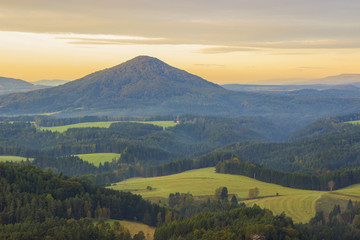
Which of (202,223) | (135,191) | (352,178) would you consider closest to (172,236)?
(202,223)

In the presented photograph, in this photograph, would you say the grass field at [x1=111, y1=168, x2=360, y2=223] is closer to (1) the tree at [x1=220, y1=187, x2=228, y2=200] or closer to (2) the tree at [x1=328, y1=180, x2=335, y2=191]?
(1) the tree at [x1=220, y1=187, x2=228, y2=200]

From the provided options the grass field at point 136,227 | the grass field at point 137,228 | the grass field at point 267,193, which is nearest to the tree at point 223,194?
the grass field at point 267,193

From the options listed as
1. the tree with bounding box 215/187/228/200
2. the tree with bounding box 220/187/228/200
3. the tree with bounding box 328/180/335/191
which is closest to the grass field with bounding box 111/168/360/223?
the tree with bounding box 220/187/228/200

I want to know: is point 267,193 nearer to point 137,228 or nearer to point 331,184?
point 331,184

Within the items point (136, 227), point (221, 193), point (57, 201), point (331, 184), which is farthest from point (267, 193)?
point (57, 201)

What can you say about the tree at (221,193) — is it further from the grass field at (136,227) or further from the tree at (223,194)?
the grass field at (136,227)

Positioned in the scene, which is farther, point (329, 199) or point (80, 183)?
point (329, 199)

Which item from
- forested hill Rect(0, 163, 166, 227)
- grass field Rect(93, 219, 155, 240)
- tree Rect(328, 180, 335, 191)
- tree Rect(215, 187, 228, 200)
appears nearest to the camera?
forested hill Rect(0, 163, 166, 227)

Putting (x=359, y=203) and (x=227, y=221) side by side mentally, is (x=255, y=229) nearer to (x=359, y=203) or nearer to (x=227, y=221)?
(x=227, y=221)
